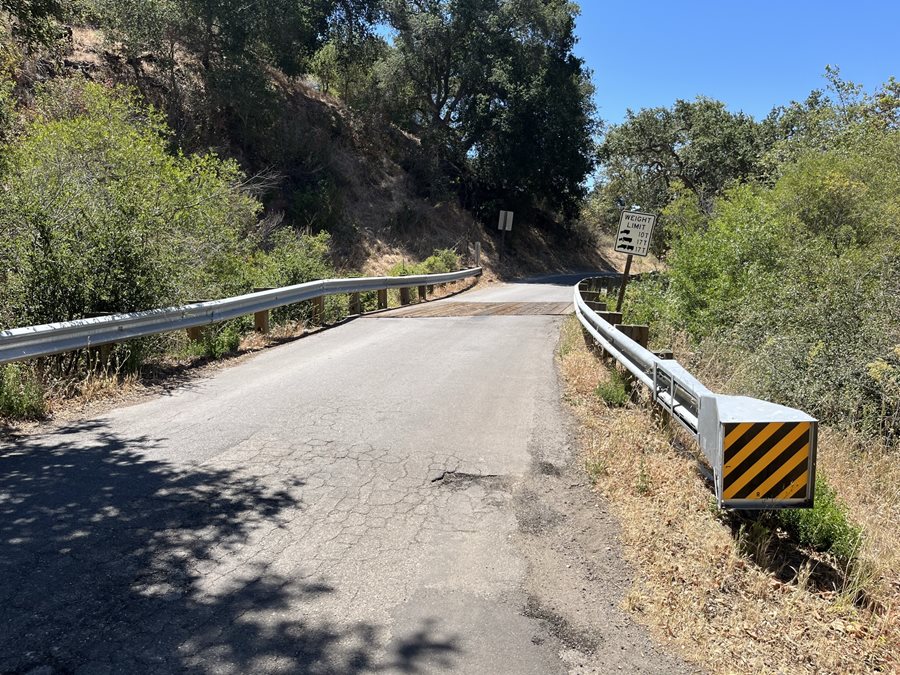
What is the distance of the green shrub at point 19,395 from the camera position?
5832mm

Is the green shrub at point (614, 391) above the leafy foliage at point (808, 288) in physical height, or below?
below

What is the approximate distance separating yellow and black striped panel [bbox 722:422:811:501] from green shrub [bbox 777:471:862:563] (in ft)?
1.72

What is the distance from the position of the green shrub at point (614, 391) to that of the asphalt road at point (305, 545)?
0.77m

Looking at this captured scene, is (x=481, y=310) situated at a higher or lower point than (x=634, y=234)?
lower

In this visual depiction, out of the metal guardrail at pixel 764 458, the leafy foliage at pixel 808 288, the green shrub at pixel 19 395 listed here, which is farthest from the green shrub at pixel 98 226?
the leafy foliage at pixel 808 288

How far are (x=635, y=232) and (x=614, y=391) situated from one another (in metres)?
5.94

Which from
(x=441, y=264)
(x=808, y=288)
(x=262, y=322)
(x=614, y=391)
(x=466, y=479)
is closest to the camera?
(x=466, y=479)

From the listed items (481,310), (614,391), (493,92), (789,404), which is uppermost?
(493,92)

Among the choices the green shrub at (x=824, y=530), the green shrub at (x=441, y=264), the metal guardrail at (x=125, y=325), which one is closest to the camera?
the green shrub at (x=824, y=530)

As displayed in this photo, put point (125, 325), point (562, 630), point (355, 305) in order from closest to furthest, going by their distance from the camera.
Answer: point (562, 630)
point (125, 325)
point (355, 305)

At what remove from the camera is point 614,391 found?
717 centimetres

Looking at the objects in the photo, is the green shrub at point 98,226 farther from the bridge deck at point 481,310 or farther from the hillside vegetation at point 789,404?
the hillside vegetation at point 789,404

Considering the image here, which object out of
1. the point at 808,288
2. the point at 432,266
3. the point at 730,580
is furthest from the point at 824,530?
the point at 432,266

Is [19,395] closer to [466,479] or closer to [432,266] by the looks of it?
[466,479]
